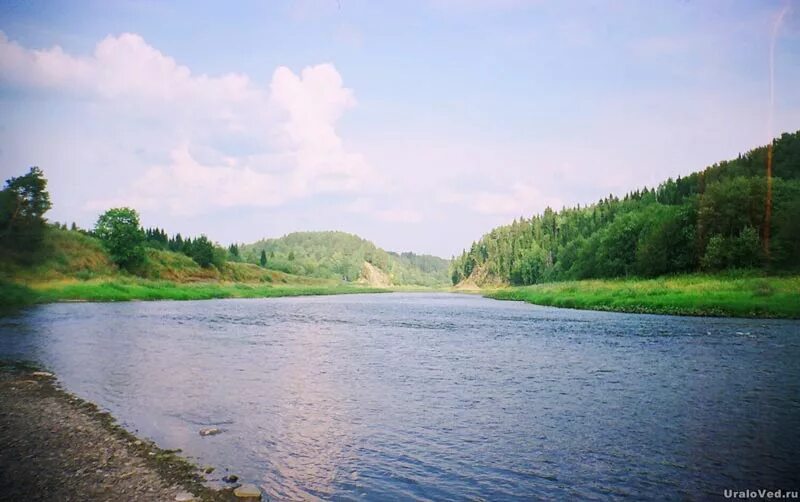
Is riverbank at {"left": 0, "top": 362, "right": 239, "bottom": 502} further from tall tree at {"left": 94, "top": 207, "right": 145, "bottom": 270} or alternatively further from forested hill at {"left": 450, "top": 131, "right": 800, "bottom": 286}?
tall tree at {"left": 94, "top": 207, "right": 145, "bottom": 270}

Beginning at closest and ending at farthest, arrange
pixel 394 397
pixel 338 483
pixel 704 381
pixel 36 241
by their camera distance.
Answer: pixel 338 483, pixel 394 397, pixel 704 381, pixel 36 241

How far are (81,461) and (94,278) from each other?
101366 mm

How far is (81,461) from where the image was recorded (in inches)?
475

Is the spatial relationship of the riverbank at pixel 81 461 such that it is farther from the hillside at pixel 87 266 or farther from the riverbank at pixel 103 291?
the hillside at pixel 87 266

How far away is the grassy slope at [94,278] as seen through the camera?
226ft

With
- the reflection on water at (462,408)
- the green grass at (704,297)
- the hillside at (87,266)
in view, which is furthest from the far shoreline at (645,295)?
the reflection on water at (462,408)

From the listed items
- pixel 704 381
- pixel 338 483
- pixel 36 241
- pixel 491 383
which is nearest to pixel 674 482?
pixel 338 483

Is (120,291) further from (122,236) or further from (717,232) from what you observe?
(717,232)

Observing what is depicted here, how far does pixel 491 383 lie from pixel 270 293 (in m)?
131

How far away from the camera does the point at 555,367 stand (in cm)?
2755

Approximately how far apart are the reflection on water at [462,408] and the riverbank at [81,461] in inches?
42.7

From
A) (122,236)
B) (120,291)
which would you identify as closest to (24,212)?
(120,291)

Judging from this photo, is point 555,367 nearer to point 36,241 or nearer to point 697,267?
point 36,241

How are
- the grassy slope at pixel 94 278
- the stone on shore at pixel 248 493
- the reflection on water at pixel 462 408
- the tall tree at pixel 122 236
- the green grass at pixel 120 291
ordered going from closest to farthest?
the stone on shore at pixel 248 493, the reflection on water at pixel 462 408, the grassy slope at pixel 94 278, the green grass at pixel 120 291, the tall tree at pixel 122 236
